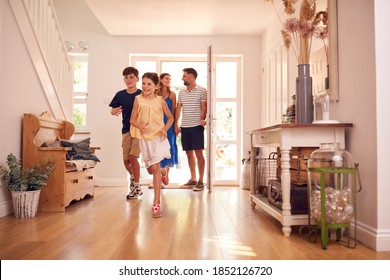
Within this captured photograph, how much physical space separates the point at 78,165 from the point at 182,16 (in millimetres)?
2465

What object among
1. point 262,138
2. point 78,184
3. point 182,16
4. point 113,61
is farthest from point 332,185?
point 113,61

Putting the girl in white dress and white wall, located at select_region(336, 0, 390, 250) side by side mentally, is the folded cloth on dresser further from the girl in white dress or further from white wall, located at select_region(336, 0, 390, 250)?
white wall, located at select_region(336, 0, 390, 250)

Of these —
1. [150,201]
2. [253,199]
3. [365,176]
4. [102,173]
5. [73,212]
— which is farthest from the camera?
[102,173]

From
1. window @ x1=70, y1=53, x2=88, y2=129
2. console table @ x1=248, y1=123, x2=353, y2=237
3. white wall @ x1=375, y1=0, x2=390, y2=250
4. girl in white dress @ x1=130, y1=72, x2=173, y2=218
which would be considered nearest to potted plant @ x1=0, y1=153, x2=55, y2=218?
girl in white dress @ x1=130, y1=72, x2=173, y2=218

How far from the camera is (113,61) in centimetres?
522

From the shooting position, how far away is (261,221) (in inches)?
101

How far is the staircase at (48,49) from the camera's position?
3088 millimetres

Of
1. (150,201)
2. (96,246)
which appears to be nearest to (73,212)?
(150,201)

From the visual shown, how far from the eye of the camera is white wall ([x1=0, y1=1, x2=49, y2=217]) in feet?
9.07

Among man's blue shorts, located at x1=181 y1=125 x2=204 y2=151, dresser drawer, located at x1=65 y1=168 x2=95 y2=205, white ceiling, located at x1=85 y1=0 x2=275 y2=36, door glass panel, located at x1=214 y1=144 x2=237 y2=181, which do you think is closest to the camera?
dresser drawer, located at x1=65 y1=168 x2=95 y2=205

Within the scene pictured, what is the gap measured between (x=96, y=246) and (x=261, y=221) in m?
1.26

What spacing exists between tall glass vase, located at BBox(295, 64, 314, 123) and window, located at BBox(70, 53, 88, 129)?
3.81m

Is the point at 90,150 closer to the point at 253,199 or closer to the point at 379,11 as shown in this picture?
the point at 253,199

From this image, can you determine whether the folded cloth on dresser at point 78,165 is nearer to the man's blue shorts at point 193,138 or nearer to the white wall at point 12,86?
the white wall at point 12,86
